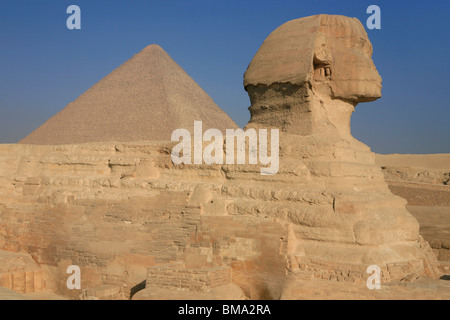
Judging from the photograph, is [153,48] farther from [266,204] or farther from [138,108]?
[266,204]

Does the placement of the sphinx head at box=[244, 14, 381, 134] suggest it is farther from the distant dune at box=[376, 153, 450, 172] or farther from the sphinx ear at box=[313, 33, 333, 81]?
the distant dune at box=[376, 153, 450, 172]

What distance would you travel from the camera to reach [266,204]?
711 cm

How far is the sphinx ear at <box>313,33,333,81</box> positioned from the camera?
764 centimetres

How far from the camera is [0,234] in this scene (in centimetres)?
995

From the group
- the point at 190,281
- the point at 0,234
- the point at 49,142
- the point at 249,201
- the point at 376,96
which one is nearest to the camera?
the point at 190,281

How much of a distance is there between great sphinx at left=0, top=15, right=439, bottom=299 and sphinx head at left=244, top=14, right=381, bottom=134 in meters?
0.02

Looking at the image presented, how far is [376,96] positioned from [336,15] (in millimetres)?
1439

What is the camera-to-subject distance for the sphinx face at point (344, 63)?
7.72m

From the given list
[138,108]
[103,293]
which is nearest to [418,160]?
[138,108]

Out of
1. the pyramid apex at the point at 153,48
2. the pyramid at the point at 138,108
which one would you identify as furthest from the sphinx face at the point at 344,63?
the pyramid apex at the point at 153,48

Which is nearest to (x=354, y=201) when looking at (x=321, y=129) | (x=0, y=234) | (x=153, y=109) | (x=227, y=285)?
(x=321, y=129)

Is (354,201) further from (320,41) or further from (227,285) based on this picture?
(320,41)

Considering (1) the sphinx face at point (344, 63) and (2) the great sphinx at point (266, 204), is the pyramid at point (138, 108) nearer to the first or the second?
(2) the great sphinx at point (266, 204)

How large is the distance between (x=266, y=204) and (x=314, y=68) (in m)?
2.38
